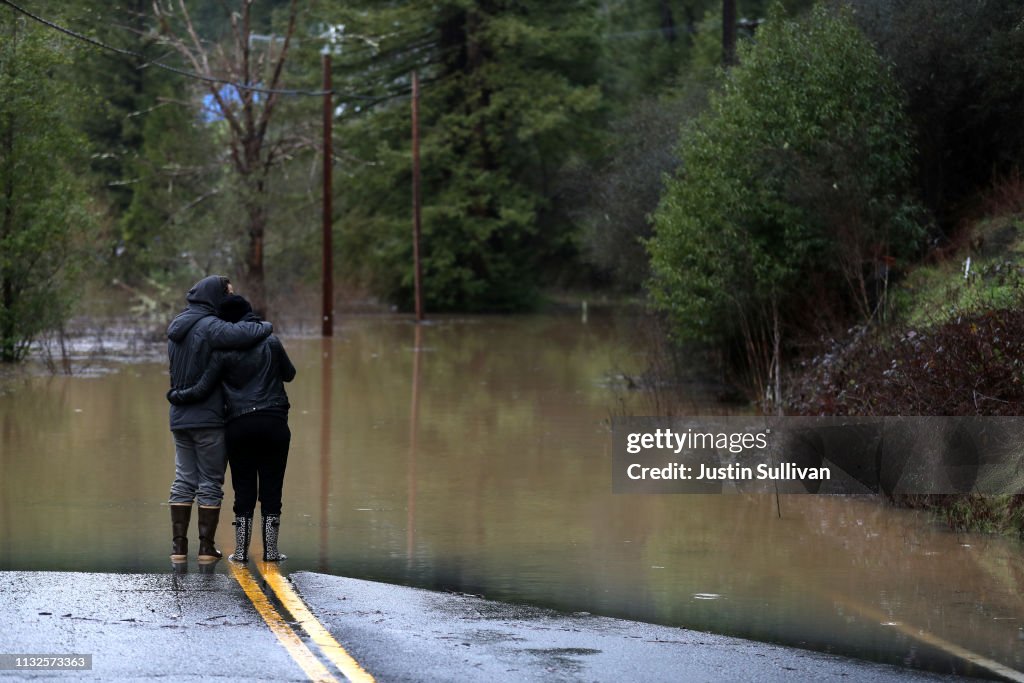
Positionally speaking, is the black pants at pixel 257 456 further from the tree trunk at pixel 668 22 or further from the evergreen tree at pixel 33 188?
the tree trunk at pixel 668 22

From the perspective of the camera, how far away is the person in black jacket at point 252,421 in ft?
35.0

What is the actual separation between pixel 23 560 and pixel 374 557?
244 centimetres

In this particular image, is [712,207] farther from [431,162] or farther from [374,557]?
[431,162]

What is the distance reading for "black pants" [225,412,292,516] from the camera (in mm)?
A: 10633

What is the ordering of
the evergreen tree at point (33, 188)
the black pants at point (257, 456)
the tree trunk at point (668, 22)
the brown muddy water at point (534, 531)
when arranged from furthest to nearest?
the tree trunk at point (668, 22), the evergreen tree at point (33, 188), the black pants at point (257, 456), the brown muddy water at point (534, 531)

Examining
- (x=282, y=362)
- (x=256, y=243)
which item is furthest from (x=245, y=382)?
(x=256, y=243)

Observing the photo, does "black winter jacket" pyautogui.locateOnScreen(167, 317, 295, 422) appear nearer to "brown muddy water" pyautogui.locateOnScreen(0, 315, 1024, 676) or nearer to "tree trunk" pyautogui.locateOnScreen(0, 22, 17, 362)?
"brown muddy water" pyautogui.locateOnScreen(0, 315, 1024, 676)

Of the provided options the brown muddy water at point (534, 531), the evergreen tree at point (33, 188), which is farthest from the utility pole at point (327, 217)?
the brown muddy water at point (534, 531)

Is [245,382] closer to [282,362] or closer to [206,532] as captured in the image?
[282,362]

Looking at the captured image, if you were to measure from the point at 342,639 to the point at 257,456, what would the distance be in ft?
8.19

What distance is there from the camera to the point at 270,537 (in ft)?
35.6

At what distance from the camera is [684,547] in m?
12.2

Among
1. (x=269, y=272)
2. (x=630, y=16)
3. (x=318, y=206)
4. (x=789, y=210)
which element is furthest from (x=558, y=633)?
(x=630, y=16)

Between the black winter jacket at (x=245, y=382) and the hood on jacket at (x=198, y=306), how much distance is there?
0.33 meters
